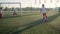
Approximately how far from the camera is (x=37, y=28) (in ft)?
13.1

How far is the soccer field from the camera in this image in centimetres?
394

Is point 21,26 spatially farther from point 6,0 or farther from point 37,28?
point 6,0

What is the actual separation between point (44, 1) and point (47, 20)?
0.43m

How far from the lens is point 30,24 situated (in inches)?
159

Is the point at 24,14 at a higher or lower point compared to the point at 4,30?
higher

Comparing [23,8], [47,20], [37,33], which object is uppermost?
[23,8]

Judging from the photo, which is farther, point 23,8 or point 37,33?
point 23,8

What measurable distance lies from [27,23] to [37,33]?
0.33 metres

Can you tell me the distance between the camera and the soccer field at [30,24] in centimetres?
394

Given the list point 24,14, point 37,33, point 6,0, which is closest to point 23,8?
point 24,14

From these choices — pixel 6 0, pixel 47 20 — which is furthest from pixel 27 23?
pixel 6 0

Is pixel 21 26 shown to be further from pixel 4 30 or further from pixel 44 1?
pixel 44 1

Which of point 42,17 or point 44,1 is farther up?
point 44,1

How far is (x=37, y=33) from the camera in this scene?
3904 mm
